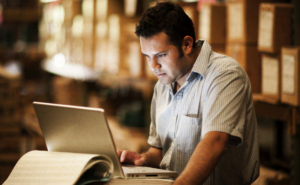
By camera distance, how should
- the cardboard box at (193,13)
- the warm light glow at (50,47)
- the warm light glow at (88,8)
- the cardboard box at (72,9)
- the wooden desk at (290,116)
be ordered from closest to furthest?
the wooden desk at (290,116)
the cardboard box at (193,13)
the warm light glow at (88,8)
the cardboard box at (72,9)
the warm light glow at (50,47)

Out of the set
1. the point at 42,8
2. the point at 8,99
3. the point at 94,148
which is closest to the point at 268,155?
the point at 94,148

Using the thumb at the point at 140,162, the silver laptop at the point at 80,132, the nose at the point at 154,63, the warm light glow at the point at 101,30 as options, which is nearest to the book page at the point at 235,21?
the nose at the point at 154,63

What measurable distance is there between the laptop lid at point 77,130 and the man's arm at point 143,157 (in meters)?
0.34

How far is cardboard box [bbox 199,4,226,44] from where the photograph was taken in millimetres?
2326

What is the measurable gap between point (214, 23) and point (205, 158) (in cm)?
137

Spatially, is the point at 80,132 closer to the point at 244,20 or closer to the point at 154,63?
the point at 154,63

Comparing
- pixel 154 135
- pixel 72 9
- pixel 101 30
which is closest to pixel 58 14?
pixel 72 9

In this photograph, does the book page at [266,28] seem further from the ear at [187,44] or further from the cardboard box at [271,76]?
the ear at [187,44]

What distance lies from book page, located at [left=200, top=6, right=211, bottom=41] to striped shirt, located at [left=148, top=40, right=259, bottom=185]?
80cm

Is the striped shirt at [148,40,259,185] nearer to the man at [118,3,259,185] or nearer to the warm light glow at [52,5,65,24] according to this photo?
the man at [118,3,259,185]

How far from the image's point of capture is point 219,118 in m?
1.21

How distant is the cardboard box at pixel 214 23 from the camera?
233 centimetres

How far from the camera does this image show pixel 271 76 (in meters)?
2.03

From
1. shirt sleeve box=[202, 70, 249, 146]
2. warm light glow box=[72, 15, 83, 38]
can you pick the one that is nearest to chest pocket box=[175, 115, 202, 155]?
shirt sleeve box=[202, 70, 249, 146]
